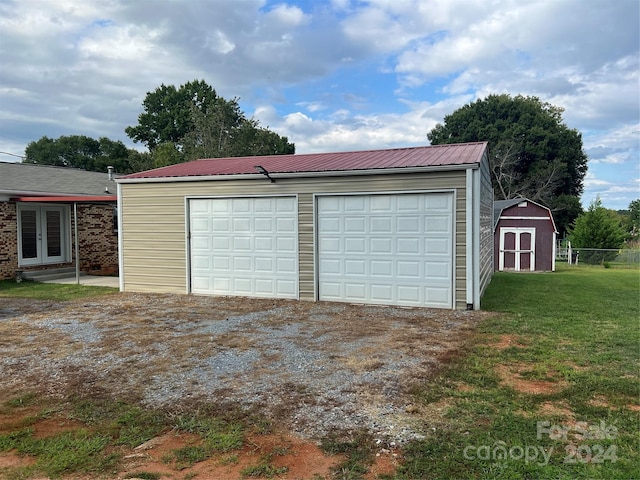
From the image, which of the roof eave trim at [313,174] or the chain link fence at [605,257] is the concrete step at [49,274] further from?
the chain link fence at [605,257]

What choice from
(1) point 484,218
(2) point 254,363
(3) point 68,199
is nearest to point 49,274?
(3) point 68,199

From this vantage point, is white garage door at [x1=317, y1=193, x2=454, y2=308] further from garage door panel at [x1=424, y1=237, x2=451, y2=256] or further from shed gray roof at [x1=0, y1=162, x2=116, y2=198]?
shed gray roof at [x1=0, y1=162, x2=116, y2=198]

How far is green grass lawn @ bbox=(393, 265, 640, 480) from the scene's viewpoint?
290cm

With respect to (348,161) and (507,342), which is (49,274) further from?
(507,342)

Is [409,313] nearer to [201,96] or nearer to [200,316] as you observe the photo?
[200,316]

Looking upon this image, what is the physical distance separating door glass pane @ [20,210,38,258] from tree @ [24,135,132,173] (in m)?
31.1

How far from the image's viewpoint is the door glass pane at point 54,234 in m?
13.9

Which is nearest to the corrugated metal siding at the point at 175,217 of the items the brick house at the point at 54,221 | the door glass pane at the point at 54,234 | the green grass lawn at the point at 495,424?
the brick house at the point at 54,221

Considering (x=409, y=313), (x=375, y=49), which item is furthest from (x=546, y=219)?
(x=409, y=313)

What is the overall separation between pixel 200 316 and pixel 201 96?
39581 mm

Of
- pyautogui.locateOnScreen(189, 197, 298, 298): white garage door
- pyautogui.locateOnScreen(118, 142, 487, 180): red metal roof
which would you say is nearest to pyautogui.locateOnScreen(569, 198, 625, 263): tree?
pyautogui.locateOnScreen(118, 142, 487, 180): red metal roof

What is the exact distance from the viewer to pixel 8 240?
41.6ft

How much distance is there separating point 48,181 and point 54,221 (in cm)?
157

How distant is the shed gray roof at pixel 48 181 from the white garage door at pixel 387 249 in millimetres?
9329
